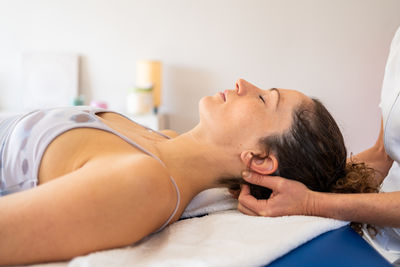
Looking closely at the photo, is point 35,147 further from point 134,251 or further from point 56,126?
point 134,251

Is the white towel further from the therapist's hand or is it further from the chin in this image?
the chin

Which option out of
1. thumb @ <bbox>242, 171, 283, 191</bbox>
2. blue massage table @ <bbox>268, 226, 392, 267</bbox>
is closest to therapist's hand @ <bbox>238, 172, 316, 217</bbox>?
thumb @ <bbox>242, 171, 283, 191</bbox>

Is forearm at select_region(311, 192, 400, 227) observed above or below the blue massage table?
above

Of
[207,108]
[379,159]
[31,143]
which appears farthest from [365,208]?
[31,143]

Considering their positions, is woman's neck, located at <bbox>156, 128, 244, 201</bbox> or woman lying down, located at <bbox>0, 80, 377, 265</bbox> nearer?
woman lying down, located at <bbox>0, 80, 377, 265</bbox>

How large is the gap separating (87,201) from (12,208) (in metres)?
0.14

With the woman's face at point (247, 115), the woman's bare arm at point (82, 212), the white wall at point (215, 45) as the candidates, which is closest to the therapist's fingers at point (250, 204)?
the woman's face at point (247, 115)

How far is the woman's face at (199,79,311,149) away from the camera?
110 centimetres

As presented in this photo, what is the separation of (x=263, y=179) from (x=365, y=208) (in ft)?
0.91

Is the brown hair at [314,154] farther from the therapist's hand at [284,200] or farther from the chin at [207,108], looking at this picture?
the chin at [207,108]

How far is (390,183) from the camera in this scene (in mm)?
1581

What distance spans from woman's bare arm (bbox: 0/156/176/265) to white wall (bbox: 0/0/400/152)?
2259 mm

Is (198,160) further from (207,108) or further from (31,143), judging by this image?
(31,143)

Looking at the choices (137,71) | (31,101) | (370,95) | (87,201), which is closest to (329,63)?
(370,95)
